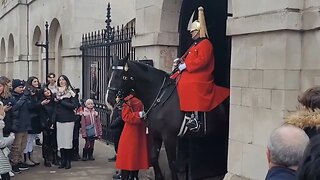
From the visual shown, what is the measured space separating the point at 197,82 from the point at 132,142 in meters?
1.43

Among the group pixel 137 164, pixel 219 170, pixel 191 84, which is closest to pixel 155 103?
pixel 191 84

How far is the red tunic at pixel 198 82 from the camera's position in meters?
5.86

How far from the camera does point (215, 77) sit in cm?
713

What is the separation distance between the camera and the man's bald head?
2305 mm

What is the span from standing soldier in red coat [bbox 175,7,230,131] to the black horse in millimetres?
176

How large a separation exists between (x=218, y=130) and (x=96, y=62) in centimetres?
645

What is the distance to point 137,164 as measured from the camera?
6633mm

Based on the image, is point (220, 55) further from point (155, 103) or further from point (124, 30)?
point (124, 30)

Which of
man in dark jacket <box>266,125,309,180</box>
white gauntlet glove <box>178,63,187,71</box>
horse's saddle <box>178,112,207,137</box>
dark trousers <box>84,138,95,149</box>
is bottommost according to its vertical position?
dark trousers <box>84,138,95,149</box>

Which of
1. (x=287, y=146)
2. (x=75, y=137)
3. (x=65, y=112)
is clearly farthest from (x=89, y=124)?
(x=287, y=146)

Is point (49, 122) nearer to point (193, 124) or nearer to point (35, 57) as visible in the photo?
point (193, 124)

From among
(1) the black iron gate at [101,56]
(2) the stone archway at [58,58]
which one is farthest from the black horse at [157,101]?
(2) the stone archway at [58,58]

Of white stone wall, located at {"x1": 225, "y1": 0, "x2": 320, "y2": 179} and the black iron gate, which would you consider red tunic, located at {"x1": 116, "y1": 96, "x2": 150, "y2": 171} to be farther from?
the black iron gate

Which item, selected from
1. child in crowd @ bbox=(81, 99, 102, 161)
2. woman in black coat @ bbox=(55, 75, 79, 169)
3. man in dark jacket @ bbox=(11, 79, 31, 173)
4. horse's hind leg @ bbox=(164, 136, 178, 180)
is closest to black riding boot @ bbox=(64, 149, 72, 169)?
woman in black coat @ bbox=(55, 75, 79, 169)
